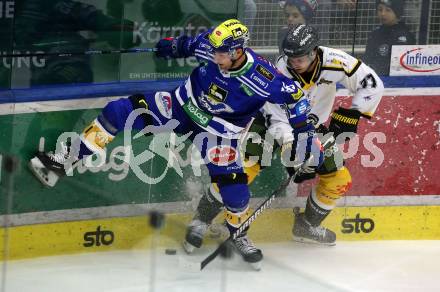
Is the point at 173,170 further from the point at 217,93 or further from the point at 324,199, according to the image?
the point at 324,199

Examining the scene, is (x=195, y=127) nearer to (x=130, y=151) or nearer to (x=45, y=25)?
(x=130, y=151)

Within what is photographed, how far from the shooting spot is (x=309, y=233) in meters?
5.51

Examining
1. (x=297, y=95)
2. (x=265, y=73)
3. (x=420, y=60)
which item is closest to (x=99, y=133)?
(x=265, y=73)

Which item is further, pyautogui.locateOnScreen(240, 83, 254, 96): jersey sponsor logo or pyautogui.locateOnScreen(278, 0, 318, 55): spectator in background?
pyautogui.locateOnScreen(278, 0, 318, 55): spectator in background

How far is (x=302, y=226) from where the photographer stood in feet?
18.1

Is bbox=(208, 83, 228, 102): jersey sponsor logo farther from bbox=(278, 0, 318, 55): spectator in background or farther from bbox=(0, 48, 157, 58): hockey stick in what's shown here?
bbox=(278, 0, 318, 55): spectator in background

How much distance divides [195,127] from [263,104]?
14.2 inches

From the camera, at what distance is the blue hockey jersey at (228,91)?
15.4 feet

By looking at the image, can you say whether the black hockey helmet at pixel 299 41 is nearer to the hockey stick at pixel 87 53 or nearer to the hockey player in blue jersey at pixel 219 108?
the hockey player in blue jersey at pixel 219 108

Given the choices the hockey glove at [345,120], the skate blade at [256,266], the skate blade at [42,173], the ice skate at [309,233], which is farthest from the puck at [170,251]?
the ice skate at [309,233]

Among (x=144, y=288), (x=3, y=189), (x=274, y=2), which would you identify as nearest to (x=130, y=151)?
(x=274, y=2)

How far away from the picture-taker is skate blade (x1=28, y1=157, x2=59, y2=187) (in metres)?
4.31

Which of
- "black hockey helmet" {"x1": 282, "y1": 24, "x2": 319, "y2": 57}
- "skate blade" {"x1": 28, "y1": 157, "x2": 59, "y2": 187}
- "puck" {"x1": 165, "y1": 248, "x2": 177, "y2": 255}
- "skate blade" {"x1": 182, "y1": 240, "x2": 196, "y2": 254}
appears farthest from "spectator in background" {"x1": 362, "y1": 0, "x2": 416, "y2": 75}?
"puck" {"x1": 165, "y1": 248, "x2": 177, "y2": 255}

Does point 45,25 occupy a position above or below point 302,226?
above
